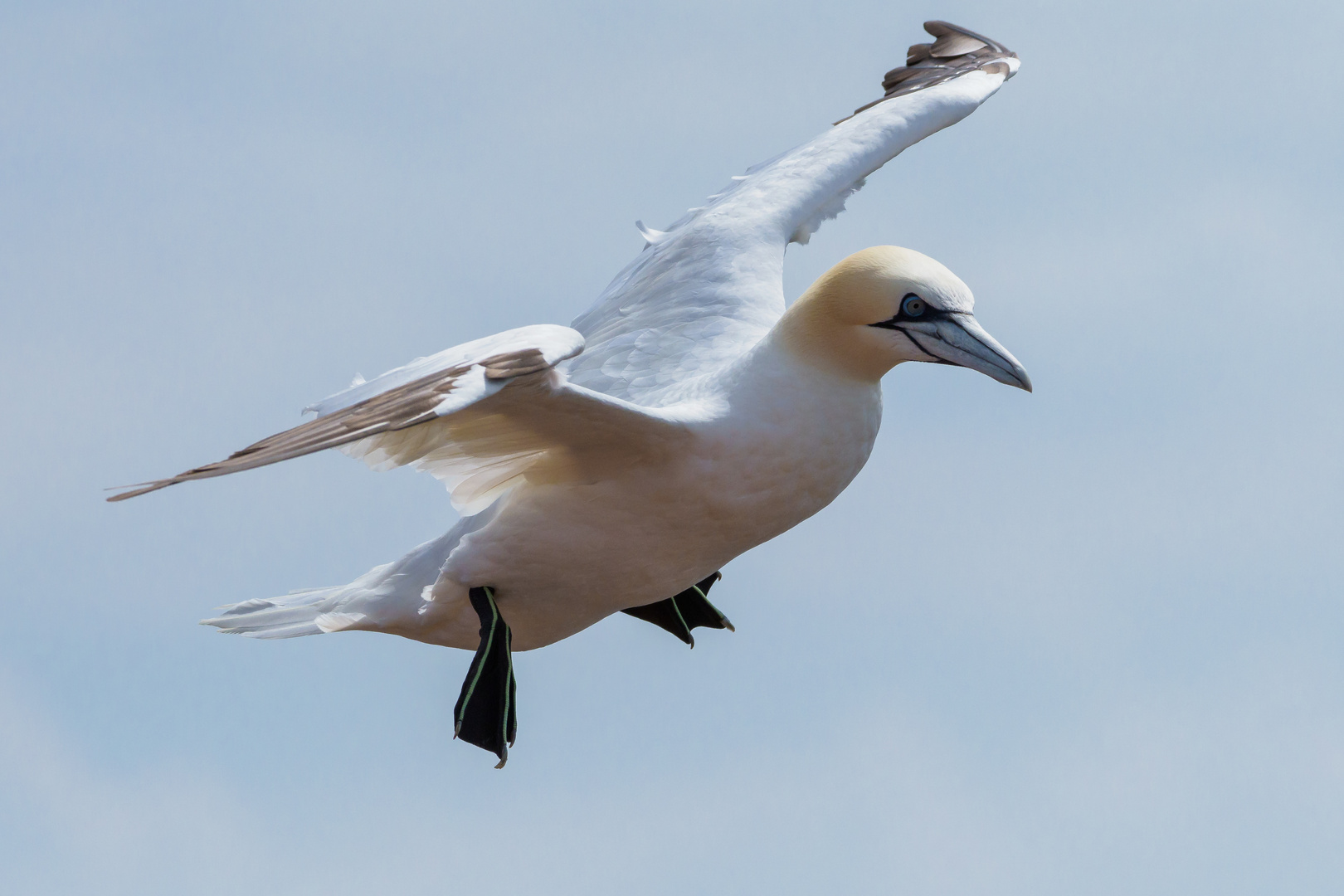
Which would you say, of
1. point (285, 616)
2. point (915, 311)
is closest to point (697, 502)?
point (915, 311)

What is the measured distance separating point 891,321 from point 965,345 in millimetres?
436

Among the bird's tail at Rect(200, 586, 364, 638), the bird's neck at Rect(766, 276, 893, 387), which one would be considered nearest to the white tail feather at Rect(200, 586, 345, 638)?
the bird's tail at Rect(200, 586, 364, 638)

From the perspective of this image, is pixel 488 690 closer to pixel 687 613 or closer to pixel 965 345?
pixel 687 613

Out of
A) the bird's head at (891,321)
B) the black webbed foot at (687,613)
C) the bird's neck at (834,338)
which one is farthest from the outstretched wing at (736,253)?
the black webbed foot at (687,613)

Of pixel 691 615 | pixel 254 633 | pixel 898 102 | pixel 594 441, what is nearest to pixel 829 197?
pixel 898 102

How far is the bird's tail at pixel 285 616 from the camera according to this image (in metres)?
12.6

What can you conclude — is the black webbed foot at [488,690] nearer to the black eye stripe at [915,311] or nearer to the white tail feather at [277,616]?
the white tail feather at [277,616]

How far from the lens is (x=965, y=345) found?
1086 cm

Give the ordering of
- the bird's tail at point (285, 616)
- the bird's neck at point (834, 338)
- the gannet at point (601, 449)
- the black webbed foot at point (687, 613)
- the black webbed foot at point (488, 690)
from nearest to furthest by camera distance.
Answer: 1. the gannet at point (601, 449)
2. the bird's neck at point (834, 338)
3. the black webbed foot at point (488, 690)
4. the bird's tail at point (285, 616)
5. the black webbed foot at point (687, 613)

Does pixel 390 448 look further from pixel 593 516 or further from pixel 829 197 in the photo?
pixel 829 197

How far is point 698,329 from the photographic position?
1294cm

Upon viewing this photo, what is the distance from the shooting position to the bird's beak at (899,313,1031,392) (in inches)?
428

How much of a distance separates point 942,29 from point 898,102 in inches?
69.3

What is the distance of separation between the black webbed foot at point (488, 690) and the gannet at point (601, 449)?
0.01 meters
